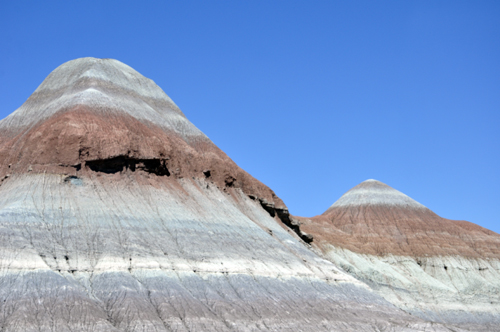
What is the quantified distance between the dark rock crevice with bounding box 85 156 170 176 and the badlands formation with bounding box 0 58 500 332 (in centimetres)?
11

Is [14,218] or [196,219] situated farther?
[196,219]

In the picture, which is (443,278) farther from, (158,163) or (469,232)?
(158,163)

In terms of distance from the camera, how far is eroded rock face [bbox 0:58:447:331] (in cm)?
4262

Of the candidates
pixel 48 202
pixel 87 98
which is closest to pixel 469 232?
pixel 87 98

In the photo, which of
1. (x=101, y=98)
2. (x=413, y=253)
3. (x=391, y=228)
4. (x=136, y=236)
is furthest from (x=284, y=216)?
(x=391, y=228)

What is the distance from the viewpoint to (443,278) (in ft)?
306

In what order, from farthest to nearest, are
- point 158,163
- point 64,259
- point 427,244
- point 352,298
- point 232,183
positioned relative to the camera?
point 427,244 < point 232,183 < point 158,163 < point 352,298 < point 64,259

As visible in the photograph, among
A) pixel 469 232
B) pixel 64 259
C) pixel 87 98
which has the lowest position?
pixel 64 259

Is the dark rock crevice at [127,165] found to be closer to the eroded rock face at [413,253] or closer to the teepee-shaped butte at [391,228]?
the eroded rock face at [413,253]

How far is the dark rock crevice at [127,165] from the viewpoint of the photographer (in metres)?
58.2

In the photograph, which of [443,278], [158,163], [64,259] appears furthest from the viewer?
[443,278]

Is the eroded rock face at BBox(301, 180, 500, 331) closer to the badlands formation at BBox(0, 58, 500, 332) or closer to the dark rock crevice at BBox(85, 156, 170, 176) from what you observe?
the badlands formation at BBox(0, 58, 500, 332)

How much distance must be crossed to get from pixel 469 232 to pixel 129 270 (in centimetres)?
7669

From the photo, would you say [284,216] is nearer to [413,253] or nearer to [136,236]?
[413,253]
